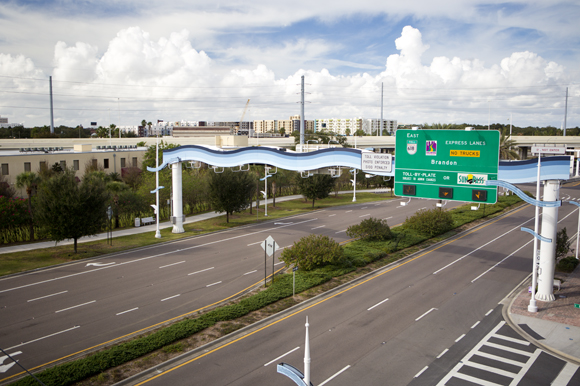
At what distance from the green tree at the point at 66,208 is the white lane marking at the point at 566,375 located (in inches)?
1056

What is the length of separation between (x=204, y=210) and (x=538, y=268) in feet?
117

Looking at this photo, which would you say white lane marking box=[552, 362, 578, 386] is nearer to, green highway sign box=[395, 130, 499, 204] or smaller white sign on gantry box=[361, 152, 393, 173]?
green highway sign box=[395, 130, 499, 204]

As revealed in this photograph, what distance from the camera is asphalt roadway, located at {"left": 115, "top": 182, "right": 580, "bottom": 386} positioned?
13.5 meters

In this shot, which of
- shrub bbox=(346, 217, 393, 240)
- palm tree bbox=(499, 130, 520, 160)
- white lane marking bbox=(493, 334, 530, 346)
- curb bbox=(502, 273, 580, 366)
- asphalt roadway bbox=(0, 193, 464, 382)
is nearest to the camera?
curb bbox=(502, 273, 580, 366)

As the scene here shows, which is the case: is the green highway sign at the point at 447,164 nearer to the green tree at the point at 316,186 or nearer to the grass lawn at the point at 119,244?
the grass lawn at the point at 119,244

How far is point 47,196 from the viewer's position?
26.1 meters

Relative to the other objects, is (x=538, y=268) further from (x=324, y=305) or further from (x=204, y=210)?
(x=204, y=210)

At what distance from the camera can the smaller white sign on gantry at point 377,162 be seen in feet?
73.0

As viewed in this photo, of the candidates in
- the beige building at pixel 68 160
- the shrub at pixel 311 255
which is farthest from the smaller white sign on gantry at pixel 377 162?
the beige building at pixel 68 160

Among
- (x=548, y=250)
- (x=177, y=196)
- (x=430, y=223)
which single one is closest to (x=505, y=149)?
(x=430, y=223)

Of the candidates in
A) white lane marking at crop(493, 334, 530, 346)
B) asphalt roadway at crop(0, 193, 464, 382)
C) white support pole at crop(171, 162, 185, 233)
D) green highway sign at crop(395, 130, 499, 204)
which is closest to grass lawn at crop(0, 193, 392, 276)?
white support pole at crop(171, 162, 185, 233)

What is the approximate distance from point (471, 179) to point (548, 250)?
577 cm

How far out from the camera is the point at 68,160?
49688mm

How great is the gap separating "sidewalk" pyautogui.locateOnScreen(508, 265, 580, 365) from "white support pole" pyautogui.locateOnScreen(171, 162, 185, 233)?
26408 millimetres
